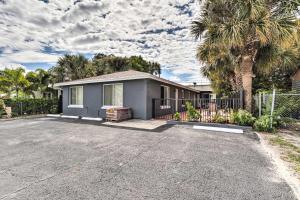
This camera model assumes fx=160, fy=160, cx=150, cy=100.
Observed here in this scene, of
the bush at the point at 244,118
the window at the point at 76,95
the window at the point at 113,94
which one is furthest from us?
the window at the point at 76,95

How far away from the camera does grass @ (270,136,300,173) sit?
350 centimetres

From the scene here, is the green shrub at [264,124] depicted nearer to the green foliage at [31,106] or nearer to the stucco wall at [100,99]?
the stucco wall at [100,99]

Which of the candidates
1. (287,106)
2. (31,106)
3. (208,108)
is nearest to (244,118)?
(287,106)

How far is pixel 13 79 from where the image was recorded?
1669cm

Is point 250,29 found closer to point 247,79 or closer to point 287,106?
point 247,79

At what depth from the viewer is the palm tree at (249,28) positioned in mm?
6848

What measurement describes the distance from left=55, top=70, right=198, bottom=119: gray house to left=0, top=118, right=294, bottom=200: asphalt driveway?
4.87 metres

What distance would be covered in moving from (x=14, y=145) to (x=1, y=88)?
1582 centimetres

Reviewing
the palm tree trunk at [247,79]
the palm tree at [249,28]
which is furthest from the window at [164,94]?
the palm tree trunk at [247,79]

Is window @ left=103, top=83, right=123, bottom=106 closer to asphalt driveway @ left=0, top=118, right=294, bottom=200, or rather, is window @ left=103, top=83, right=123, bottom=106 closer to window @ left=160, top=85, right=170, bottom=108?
window @ left=160, top=85, right=170, bottom=108

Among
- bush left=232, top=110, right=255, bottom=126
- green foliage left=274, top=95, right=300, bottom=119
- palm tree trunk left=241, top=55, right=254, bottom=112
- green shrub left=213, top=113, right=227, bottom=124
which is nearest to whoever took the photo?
green foliage left=274, top=95, right=300, bottom=119

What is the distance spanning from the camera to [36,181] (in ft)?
9.16

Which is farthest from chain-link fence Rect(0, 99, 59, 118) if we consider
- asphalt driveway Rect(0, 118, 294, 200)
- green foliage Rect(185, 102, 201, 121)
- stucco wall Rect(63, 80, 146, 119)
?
green foliage Rect(185, 102, 201, 121)

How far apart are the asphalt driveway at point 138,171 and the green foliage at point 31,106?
33.9 feet
